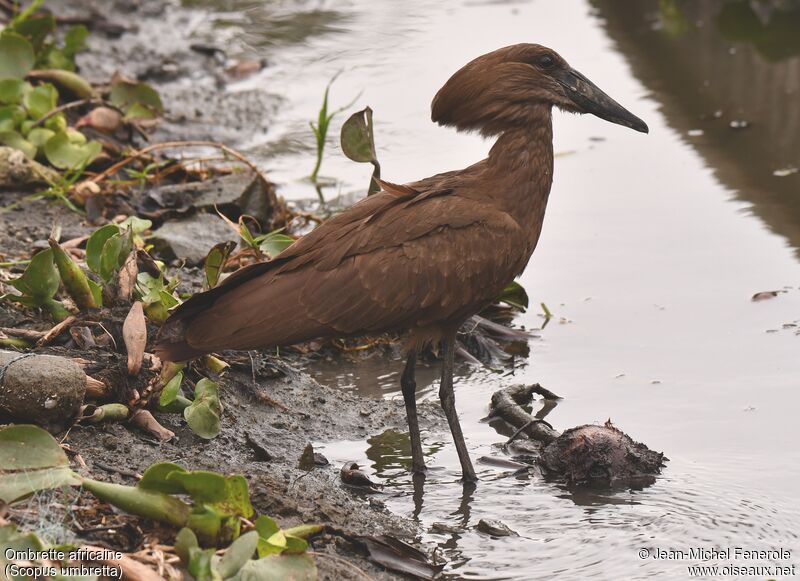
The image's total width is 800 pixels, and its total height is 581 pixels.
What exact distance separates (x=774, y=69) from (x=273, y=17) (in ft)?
15.5

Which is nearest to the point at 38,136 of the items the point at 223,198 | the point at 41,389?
the point at 223,198

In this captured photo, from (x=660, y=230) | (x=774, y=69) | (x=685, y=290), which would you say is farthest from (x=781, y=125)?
(x=685, y=290)

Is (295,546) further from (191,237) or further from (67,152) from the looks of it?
(67,152)

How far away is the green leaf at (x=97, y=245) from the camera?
5.22 metres

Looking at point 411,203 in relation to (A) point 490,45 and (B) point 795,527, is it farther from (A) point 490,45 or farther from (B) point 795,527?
(A) point 490,45

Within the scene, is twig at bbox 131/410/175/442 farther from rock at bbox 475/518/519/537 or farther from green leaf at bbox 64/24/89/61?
green leaf at bbox 64/24/89/61

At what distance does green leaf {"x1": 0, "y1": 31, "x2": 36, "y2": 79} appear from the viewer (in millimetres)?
7758

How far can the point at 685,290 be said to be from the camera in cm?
666

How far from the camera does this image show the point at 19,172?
7.07m

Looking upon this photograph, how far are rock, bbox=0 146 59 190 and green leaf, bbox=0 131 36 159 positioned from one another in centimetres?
9

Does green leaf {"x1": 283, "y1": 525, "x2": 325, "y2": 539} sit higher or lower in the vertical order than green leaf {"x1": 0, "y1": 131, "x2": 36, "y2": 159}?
higher

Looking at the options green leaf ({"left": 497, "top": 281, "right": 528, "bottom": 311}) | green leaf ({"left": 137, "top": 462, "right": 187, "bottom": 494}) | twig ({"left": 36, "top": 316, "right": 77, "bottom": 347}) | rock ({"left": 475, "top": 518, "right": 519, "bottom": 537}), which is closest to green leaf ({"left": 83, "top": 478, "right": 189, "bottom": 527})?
green leaf ({"left": 137, "top": 462, "right": 187, "bottom": 494})

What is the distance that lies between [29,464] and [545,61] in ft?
9.13

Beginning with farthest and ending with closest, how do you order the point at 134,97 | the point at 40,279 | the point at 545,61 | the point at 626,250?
1. the point at 134,97
2. the point at 626,250
3. the point at 545,61
4. the point at 40,279
